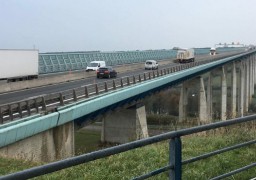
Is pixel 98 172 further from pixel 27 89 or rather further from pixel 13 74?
pixel 13 74

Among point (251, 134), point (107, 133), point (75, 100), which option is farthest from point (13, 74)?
point (251, 134)

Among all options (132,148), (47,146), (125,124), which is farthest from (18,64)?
(132,148)

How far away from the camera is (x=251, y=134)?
375 inches

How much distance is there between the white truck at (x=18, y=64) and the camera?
105 feet

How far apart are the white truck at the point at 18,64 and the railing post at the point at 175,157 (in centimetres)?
2975

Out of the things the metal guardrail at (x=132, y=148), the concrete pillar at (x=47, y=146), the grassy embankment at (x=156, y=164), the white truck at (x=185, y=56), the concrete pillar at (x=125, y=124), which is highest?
the white truck at (x=185, y=56)

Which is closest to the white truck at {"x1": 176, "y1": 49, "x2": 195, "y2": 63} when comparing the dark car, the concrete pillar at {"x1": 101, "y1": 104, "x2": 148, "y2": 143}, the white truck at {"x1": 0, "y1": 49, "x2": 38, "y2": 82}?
the dark car

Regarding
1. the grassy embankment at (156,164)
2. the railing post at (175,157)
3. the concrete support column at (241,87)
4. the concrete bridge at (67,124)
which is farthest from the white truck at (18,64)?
the concrete support column at (241,87)

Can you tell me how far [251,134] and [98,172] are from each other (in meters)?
4.39

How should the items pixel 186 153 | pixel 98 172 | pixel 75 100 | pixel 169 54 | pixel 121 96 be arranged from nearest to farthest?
pixel 98 172 → pixel 186 153 → pixel 75 100 → pixel 121 96 → pixel 169 54

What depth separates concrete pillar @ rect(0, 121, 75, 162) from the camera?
1483cm

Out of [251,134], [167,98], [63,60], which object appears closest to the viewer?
[251,134]

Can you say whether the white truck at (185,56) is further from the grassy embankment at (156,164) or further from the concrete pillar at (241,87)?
the grassy embankment at (156,164)

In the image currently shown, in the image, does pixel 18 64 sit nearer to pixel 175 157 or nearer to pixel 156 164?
pixel 156 164
